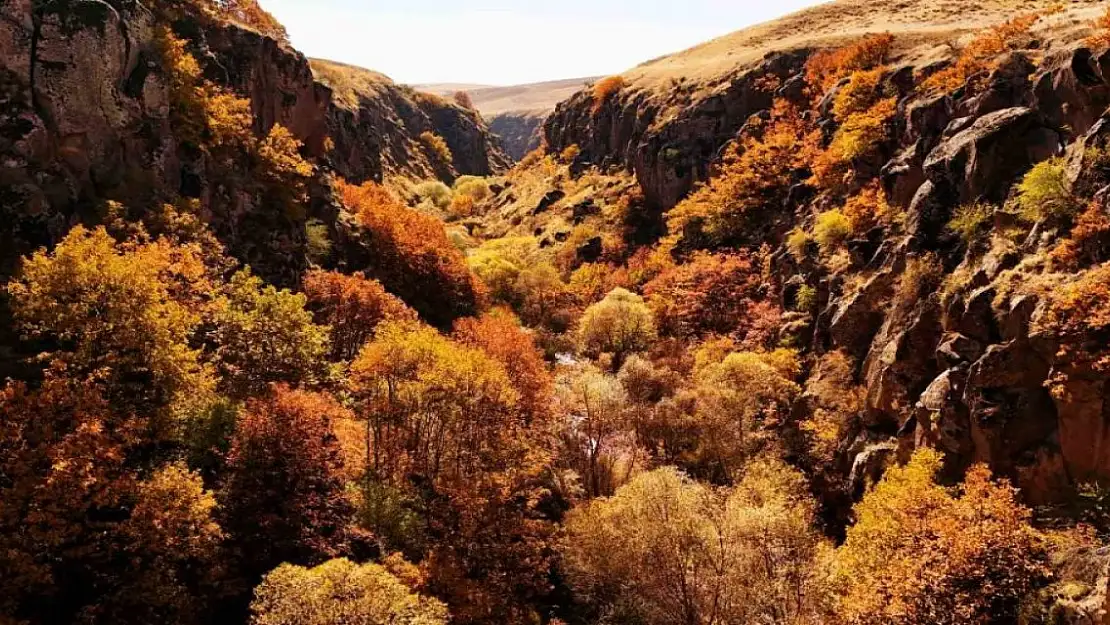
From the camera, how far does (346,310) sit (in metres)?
62.4

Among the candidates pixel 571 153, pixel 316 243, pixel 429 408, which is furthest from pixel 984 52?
pixel 571 153

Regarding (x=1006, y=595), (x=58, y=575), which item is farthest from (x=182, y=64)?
(x=1006, y=595)

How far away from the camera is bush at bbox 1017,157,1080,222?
33.6m

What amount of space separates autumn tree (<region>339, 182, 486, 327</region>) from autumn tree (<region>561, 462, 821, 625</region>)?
43639 mm

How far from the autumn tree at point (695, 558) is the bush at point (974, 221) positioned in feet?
70.4

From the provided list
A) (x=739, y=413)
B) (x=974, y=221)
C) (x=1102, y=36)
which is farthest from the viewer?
(x=739, y=413)

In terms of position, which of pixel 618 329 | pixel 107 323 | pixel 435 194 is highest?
pixel 107 323

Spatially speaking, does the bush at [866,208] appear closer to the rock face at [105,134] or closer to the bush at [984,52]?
the bush at [984,52]

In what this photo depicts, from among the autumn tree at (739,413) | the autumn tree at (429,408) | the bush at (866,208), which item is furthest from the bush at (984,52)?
the autumn tree at (429,408)

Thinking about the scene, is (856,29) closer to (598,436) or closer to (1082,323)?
(598,436)

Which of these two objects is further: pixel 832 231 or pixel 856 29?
pixel 856 29

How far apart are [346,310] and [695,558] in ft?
140

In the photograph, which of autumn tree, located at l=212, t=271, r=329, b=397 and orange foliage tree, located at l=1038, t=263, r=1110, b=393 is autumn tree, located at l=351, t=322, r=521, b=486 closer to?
autumn tree, located at l=212, t=271, r=329, b=397

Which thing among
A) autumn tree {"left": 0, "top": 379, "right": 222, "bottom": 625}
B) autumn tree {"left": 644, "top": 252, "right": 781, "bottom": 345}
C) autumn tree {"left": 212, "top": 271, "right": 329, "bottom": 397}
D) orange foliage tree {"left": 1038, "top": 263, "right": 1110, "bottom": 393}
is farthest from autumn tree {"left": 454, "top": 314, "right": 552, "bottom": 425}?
orange foliage tree {"left": 1038, "top": 263, "right": 1110, "bottom": 393}
